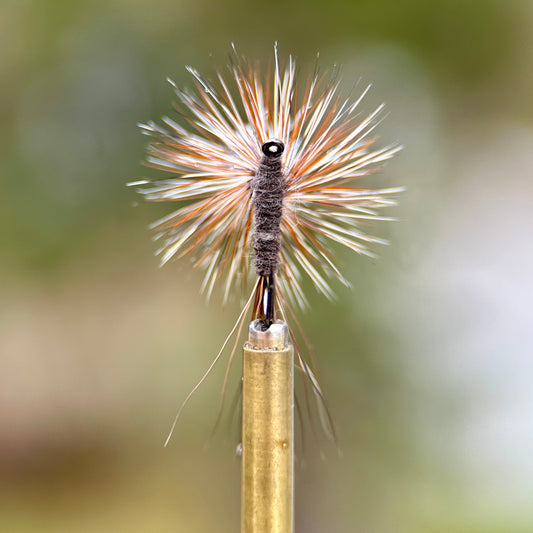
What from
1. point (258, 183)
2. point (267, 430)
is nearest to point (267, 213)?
point (258, 183)

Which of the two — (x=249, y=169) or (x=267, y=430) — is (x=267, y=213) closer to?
(x=249, y=169)

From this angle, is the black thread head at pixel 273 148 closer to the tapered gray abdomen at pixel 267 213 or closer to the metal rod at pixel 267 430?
the tapered gray abdomen at pixel 267 213

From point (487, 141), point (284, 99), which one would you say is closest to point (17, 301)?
point (284, 99)

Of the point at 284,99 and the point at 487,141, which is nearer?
the point at 284,99

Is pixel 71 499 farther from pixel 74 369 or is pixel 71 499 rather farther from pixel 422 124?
pixel 422 124

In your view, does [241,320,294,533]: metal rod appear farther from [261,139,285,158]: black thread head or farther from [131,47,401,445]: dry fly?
[261,139,285,158]: black thread head

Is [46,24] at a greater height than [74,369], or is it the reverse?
[46,24]
